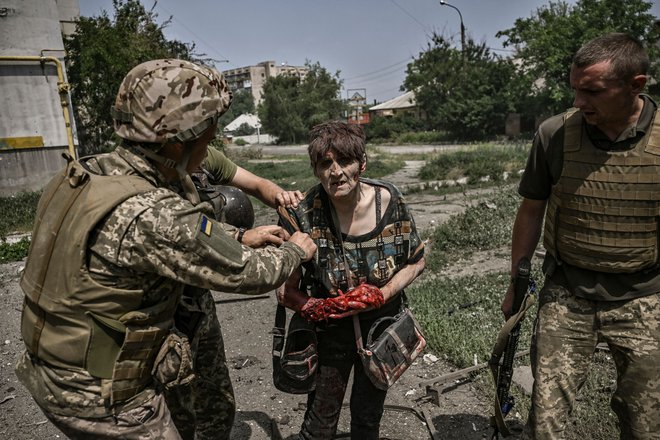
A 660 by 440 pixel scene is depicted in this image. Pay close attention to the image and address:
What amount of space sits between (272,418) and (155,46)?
51.3 feet

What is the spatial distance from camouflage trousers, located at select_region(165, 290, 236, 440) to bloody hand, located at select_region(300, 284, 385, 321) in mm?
470

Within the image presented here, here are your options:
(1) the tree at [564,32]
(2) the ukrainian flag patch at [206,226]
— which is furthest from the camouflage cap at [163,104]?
(1) the tree at [564,32]

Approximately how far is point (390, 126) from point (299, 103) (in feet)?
36.7

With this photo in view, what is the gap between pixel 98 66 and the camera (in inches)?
585

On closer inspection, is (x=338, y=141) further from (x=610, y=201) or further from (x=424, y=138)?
(x=424, y=138)

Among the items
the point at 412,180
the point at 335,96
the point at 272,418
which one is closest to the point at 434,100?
the point at 335,96

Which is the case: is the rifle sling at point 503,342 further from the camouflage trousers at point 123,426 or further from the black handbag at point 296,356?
the camouflage trousers at point 123,426

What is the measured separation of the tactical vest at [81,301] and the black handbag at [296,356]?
30.7 inches

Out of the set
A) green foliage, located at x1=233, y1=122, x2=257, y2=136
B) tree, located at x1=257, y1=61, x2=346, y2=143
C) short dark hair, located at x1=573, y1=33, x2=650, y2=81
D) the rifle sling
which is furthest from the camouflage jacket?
green foliage, located at x1=233, y1=122, x2=257, y2=136

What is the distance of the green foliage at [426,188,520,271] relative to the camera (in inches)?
291

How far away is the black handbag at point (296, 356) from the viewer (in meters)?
2.54

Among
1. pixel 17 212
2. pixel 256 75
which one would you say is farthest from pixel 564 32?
pixel 256 75

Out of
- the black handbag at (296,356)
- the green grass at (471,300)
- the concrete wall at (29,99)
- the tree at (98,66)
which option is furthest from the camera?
the tree at (98,66)

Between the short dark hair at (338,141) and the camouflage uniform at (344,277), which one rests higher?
the short dark hair at (338,141)
